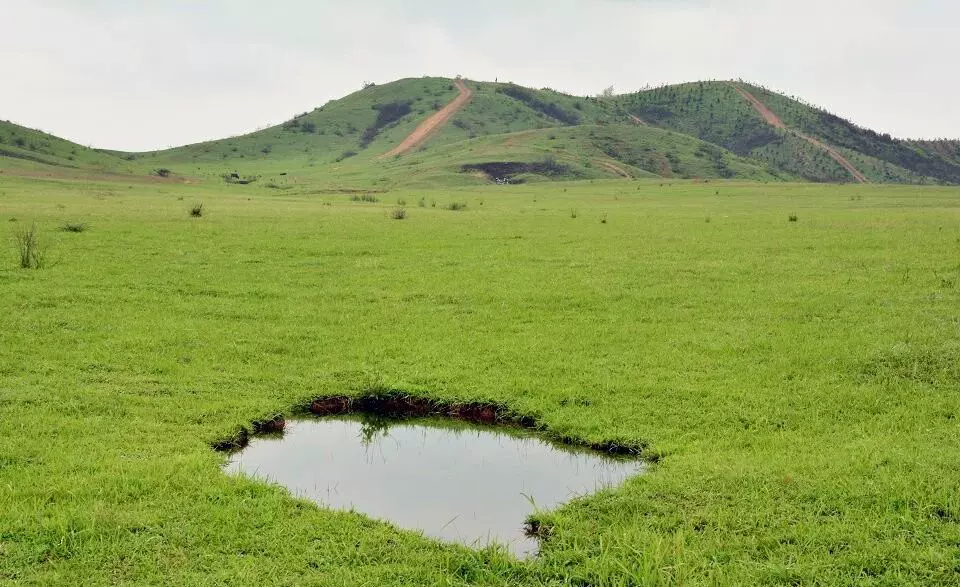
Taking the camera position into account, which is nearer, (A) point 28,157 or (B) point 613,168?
(A) point 28,157

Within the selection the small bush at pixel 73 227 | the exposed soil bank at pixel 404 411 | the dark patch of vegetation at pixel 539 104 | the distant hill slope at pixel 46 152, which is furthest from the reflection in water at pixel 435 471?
the dark patch of vegetation at pixel 539 104

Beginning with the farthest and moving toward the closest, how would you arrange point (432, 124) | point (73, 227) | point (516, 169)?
point (432, 124) → point (516, 169) → point (73, 227)

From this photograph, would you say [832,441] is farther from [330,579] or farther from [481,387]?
[330,579]

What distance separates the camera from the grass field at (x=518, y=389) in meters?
6.27

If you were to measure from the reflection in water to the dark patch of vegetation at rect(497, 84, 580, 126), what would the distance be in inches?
5750

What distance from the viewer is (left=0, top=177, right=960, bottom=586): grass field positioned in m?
6.27

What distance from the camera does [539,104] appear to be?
157 metres

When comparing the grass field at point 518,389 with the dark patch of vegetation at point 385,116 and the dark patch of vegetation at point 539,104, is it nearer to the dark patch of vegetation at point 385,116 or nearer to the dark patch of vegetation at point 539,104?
the dark patch of vegetation at point 385,116

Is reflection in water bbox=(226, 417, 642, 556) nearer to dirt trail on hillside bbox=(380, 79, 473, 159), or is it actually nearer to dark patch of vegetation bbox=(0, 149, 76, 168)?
dark patch of vegetation bbox=(0, 149, 76, 168)

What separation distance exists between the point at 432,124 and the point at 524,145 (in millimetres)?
38406

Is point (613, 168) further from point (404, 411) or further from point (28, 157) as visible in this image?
point (404, 411)

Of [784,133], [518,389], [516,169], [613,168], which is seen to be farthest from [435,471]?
[784,133]

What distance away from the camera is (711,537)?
6.51 m

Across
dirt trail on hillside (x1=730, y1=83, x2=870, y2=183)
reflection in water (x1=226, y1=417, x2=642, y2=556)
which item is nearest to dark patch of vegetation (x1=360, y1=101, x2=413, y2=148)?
dirt trail on hillside (x1=730, y1=83, x2=870, y2=183)
